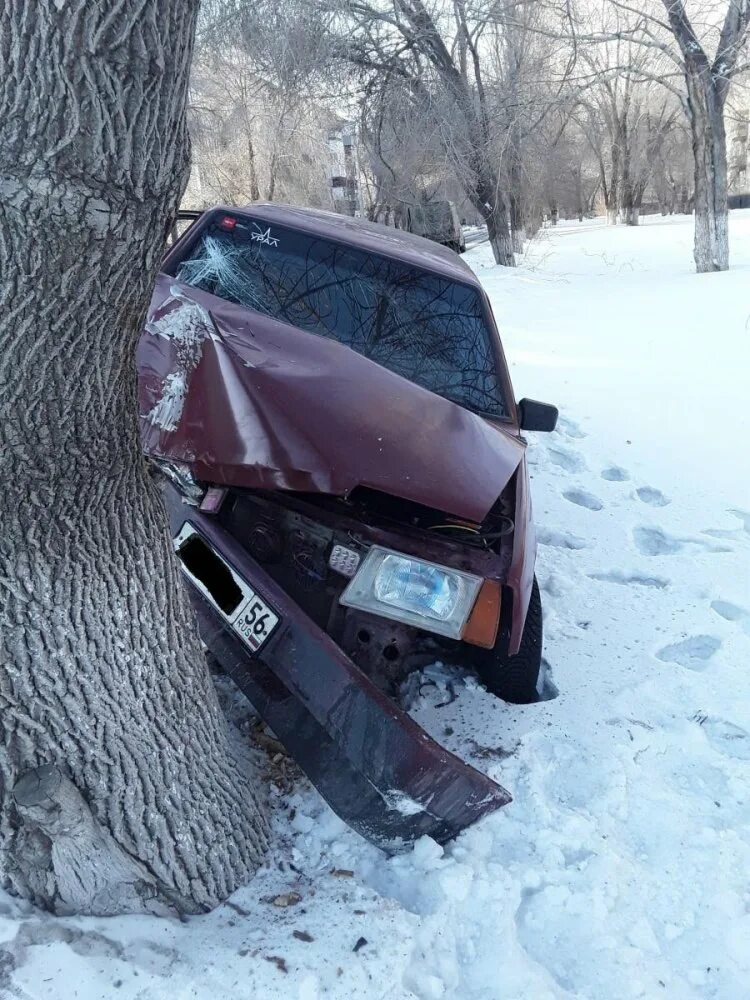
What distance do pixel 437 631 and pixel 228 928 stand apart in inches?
37.6

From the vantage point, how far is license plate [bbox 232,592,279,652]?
2.21 m

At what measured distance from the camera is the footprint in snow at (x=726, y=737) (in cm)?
258

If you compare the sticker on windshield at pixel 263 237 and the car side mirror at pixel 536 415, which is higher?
the sticker on windshield at pixel 263 237

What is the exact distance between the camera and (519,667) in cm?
269

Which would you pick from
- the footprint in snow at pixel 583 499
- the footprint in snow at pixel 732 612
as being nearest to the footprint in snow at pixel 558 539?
the footprint in snow at pixel 583 499

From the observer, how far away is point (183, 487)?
8.61 ft

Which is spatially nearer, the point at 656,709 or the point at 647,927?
the point at 647,927

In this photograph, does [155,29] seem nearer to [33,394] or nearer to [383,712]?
[33,394]

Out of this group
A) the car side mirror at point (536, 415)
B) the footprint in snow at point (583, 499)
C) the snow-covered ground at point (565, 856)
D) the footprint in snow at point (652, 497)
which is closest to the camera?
the snow-covered ground at point (565, 856)

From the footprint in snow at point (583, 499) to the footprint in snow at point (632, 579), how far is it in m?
0.80

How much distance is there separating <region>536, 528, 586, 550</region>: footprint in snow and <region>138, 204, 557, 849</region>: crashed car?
1.17 metres

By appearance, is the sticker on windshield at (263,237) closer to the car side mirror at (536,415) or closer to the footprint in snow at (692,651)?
the car side mirror at (536,415)

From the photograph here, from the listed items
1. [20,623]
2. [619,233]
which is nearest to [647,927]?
[20,623]

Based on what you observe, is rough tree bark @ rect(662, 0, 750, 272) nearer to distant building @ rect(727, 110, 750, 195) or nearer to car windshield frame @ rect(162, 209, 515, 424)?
car windshield frame @ rect(162, 209, 515, 424)
